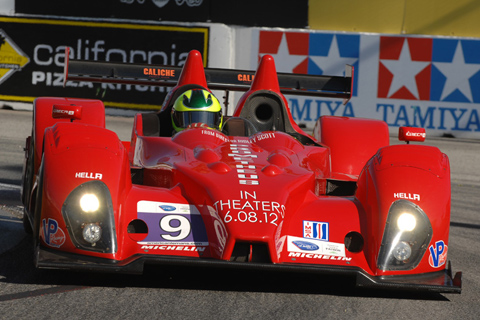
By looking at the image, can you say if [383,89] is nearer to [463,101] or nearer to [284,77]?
[463,101]

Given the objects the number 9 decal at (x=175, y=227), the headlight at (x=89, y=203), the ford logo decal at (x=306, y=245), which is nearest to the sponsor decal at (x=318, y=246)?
the ford logo decal at (x=306, y=245)

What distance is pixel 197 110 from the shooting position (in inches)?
266

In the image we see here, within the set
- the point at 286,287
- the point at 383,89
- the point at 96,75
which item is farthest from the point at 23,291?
the point at 383,89

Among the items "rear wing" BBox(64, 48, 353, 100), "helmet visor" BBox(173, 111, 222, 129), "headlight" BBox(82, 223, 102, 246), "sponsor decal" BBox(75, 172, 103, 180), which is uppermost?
"rear wing" BBox(64, 48, 353, 100)

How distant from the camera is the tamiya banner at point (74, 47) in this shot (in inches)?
569

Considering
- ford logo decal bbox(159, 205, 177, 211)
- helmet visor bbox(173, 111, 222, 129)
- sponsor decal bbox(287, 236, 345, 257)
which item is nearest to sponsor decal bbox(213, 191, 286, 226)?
sponsor decal bbox(287, 236, 345, 257)

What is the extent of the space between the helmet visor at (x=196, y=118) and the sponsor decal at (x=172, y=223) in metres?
1.81

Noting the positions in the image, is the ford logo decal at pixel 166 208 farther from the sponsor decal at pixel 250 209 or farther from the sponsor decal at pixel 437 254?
the sponsor decal at pixel 437 254

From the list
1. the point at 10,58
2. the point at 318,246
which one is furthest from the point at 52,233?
the point at 10,58

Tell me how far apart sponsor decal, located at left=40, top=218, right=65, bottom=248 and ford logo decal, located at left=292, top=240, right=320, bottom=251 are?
139 cm

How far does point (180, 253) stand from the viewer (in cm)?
474

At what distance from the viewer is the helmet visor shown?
6.73 meters

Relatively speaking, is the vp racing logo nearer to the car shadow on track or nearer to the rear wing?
the rear wing

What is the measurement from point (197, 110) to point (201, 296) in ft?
8.13
